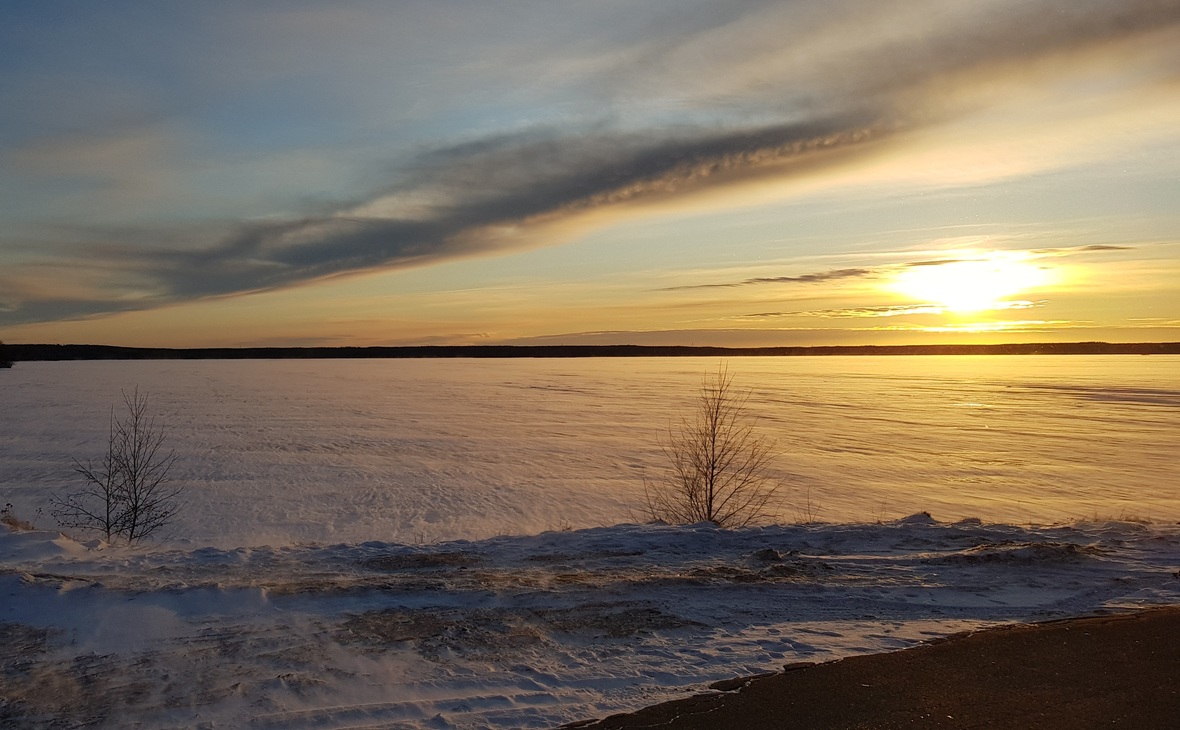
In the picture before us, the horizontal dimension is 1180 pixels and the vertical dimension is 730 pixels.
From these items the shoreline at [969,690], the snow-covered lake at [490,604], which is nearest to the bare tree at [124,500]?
the snow-covered lake at [490,604]

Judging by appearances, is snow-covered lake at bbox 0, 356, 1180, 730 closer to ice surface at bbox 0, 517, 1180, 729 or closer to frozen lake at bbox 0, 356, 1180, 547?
ice surface at bbox 0, 517, 1180, 729

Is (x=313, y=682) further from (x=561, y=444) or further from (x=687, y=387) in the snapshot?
(x=687, y=387)

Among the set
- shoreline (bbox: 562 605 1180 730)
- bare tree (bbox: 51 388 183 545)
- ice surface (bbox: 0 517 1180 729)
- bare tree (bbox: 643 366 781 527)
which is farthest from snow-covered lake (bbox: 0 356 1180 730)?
bare tree (bbox: 643 366 781 527)

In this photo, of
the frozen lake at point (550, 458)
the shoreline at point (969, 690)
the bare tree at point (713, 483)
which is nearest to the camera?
the shoreline at point (969, 690)

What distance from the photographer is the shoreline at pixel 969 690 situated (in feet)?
15.6

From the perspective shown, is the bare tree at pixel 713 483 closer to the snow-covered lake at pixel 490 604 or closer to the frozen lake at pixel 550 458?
the frozen lake at pixel 550 458

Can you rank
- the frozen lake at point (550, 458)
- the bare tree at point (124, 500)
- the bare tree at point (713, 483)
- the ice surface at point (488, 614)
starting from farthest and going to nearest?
the frozen lake at point (550, 458)
the bare tree at point (713, 483)
the bare tree at point (124, 500)
the ice surface at point (488, 614)

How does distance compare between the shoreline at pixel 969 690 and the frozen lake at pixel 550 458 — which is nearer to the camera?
the shoreline at pixel 969 690

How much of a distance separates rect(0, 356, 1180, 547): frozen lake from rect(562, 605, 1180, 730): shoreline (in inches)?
411

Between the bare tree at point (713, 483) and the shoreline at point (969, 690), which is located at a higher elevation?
the shoreline at point (969, 690)

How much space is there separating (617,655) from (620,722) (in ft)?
3.40

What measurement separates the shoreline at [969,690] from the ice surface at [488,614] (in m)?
0.29

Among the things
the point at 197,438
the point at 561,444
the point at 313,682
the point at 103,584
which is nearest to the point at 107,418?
the point at 197,438

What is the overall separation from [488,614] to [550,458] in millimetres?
21327
